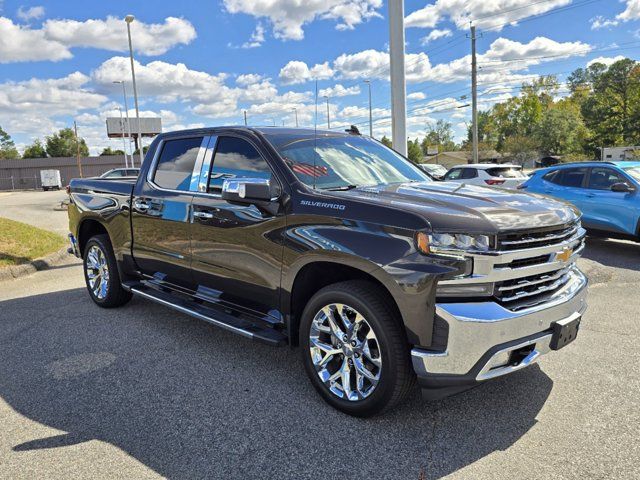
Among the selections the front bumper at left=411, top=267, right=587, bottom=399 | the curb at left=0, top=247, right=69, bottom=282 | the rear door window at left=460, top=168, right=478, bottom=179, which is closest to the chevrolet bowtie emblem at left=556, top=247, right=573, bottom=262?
the front bumper at left=411, top=267, right=587, bottom=399

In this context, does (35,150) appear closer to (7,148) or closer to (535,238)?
(7,148)

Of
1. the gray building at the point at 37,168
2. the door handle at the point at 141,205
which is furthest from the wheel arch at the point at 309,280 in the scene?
the gray building at the point at 37,168

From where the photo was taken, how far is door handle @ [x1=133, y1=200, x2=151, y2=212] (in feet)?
16.4

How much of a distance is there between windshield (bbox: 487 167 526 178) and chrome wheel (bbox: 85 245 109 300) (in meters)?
12.5

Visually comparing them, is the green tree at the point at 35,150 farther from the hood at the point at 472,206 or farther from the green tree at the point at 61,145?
the hood at the point at 472,206

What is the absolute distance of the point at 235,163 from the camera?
4.13m

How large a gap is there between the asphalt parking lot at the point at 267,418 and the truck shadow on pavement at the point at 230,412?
0.4 inches

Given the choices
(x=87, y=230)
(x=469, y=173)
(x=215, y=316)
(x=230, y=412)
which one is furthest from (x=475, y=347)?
(x=469, y=173)

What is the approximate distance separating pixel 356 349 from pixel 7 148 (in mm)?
135794

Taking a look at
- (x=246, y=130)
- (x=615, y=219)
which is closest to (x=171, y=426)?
(x=246, y=130)

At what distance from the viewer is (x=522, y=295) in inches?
116

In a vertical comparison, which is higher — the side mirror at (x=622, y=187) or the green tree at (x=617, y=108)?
the green tree at (x=617, y=108)

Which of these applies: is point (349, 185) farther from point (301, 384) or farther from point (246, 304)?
point (301, 384)

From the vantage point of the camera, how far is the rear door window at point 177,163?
4562 mm
